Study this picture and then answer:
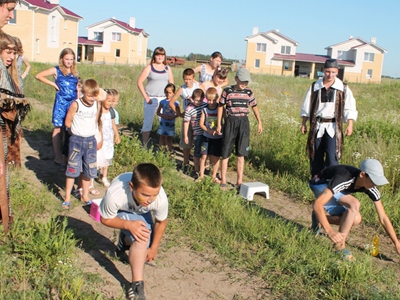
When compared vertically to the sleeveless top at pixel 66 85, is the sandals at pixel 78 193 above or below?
below

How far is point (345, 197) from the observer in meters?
4.75

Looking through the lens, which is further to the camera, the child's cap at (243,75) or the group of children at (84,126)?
the child's cap at (243,75)

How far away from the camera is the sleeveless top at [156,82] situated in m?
8.15

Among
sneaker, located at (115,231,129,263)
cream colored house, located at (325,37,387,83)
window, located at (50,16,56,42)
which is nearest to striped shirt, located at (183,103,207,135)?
sneaker, located at (115,231,129,263)

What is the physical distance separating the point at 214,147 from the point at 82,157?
229cm

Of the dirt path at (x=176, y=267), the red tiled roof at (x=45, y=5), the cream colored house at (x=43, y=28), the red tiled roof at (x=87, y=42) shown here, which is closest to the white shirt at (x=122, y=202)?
the dirt path at (x=176, y=267)

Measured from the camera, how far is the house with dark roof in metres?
69.1

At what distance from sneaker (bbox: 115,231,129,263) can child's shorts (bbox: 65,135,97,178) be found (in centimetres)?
146

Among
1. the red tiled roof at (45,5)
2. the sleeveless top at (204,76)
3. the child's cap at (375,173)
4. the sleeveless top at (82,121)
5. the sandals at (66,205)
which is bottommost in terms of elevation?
the sandals at (66,205)

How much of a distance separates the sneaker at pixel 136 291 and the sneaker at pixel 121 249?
65 cm

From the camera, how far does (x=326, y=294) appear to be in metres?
3.80

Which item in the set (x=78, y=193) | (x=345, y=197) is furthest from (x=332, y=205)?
(x=78, y=193)

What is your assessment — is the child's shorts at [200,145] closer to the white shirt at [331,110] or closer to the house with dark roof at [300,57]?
the white shirt at [331,110]

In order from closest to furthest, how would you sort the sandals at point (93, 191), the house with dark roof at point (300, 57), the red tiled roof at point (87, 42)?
1. the sandals at point (93, 191)
2. the red tiled roof at point (87, 42)
3. the house with dark roof at point (300, 57)
